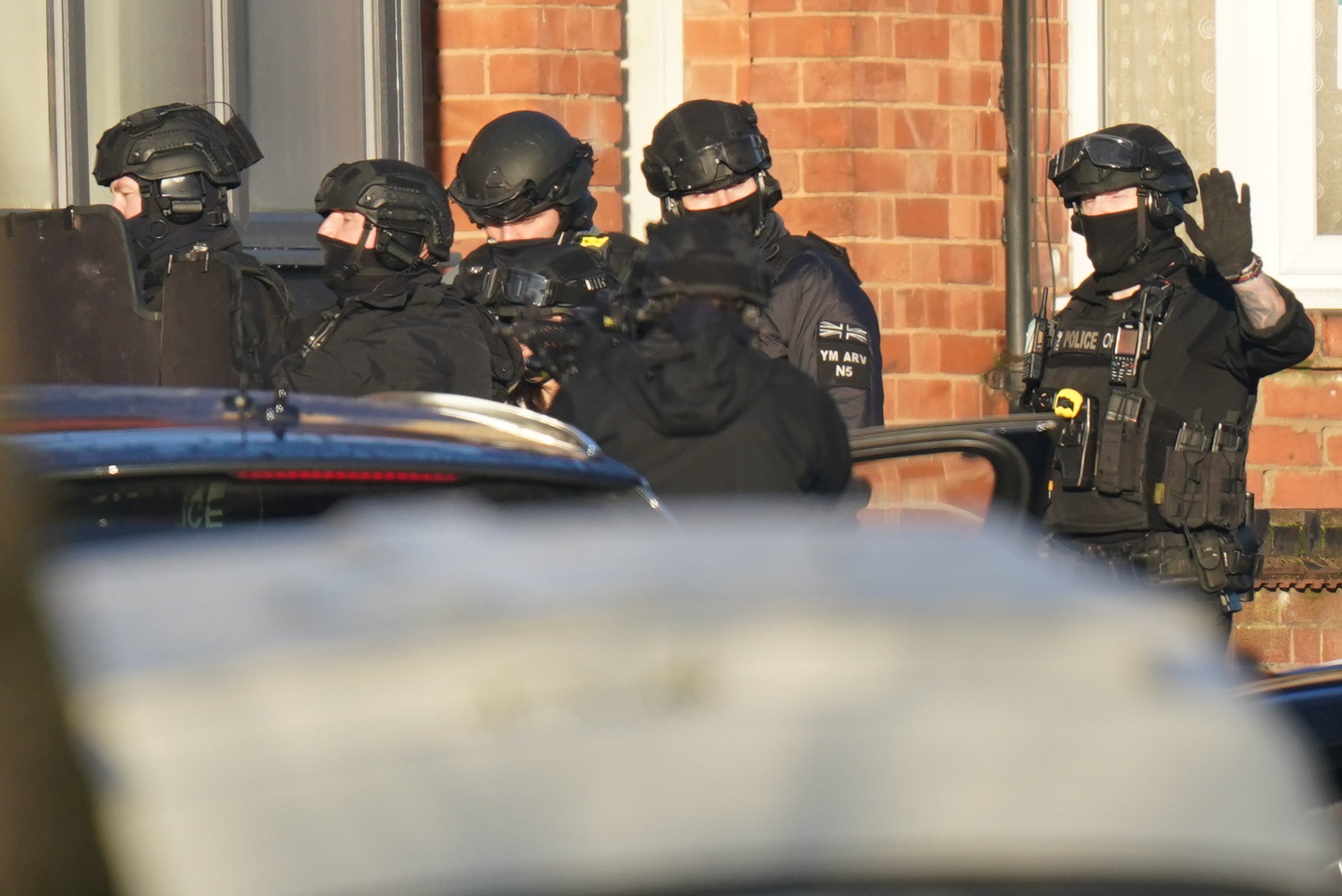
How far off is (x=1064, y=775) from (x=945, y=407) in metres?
6.71

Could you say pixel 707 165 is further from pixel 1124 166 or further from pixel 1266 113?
pixel 1266 113

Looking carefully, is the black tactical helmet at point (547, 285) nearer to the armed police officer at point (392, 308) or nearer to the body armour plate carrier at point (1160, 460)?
the armed police officer at point (392, 308)

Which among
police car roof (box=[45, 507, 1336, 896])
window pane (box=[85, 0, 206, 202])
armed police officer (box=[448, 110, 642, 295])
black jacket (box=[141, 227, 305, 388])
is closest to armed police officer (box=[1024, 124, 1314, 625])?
armed police officer (box=[448, 110, 642, 295])

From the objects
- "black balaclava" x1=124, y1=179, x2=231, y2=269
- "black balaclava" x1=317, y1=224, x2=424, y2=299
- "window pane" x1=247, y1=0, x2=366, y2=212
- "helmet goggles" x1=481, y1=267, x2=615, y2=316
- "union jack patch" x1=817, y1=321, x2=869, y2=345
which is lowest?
"union jack patch" x1=817, y1=321, x2=869, y2=345

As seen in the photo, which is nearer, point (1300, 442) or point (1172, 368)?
point (1172, 368)

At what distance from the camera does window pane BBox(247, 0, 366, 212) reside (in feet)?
22.9

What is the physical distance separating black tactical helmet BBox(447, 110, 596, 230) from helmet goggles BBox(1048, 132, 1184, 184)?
1.51 meters

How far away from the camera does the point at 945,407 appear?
24.6ft

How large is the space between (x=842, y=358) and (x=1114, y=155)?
137cm

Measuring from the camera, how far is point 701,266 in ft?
12.6

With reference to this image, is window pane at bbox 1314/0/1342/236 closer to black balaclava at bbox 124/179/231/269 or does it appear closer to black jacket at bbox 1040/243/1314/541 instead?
black jacket at bbox 1040/243/1314/541

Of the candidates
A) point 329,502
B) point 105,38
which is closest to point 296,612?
point 329,502

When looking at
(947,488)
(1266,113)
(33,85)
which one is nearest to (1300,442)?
(1266,113)

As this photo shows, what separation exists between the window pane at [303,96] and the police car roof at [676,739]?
6287mm
